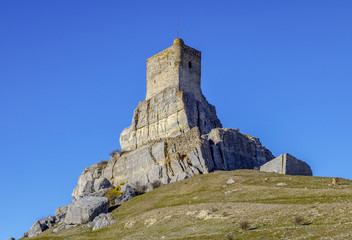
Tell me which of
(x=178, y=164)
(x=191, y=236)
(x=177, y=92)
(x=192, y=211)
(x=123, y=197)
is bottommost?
(x=191, y=236)

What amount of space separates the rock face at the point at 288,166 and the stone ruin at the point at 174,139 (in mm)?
281

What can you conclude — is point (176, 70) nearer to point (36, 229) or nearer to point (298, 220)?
point (36, 229)

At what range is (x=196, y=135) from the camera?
9106 centimetres

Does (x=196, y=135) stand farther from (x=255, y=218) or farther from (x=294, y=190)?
(x=255, y=218)

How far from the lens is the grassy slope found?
1748 inches

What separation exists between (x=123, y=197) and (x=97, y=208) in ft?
32.3

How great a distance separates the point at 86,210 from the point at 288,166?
32.1 meters

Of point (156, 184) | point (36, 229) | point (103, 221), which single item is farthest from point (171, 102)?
point (103, 221)

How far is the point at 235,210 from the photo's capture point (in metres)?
56.0

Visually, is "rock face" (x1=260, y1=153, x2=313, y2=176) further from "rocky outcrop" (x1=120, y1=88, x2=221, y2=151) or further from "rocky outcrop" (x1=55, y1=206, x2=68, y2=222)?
"rocky outcrop" (x1=55, y1=206, x2=68, y2=222)

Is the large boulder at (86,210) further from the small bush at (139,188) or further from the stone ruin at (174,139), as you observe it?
the stone ruin at (174,139)

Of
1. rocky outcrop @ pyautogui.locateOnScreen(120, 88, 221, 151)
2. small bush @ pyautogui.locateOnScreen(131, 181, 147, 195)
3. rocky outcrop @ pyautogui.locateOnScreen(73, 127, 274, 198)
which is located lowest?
small bush @ pyautogui.locateOnScreen(131, 181, 147, 195)

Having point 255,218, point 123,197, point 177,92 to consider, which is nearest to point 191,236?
point 255,218

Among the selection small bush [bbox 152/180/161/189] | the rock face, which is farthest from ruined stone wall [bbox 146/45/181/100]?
the rock face
